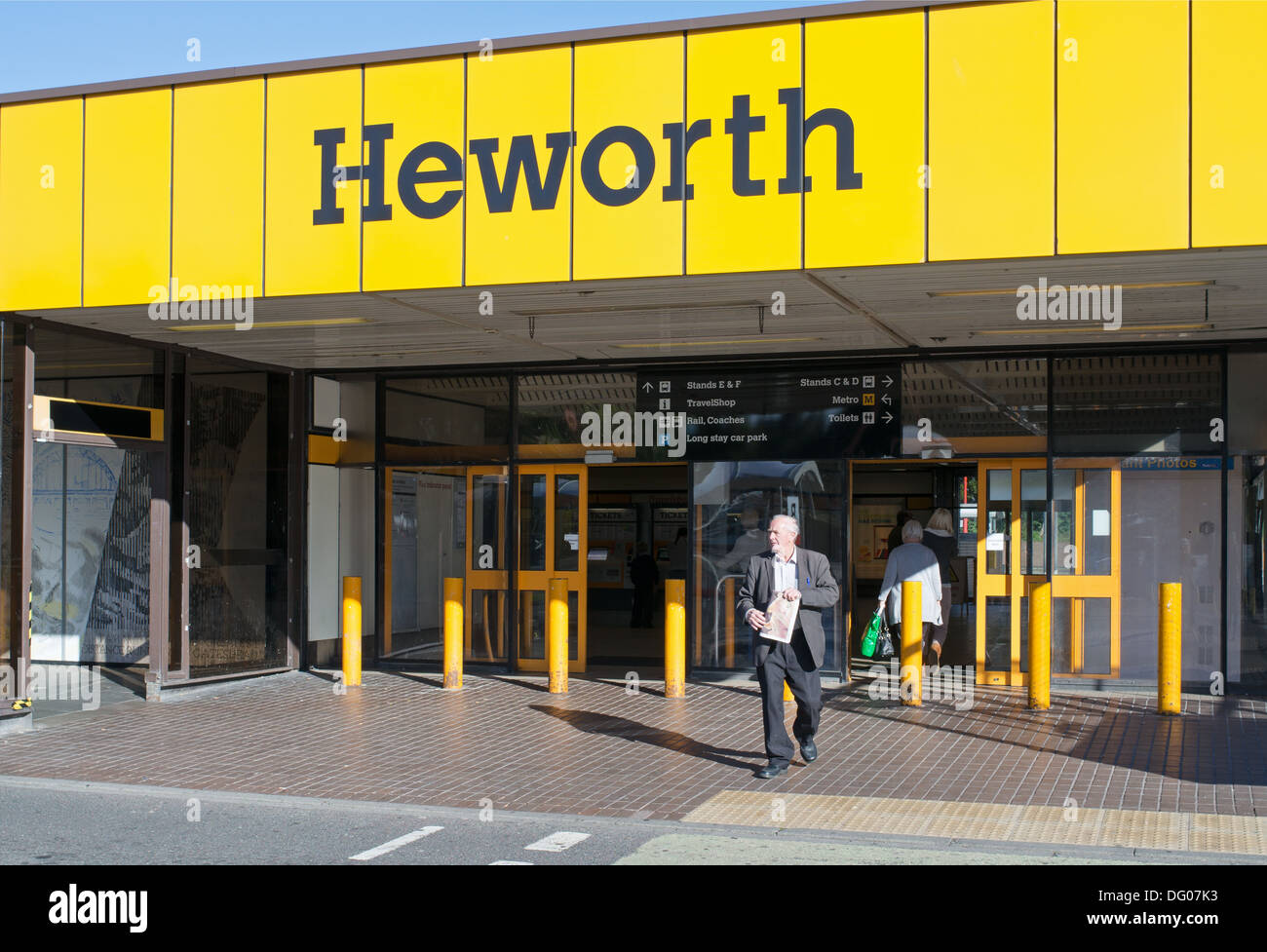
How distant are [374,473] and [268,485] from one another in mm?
1128

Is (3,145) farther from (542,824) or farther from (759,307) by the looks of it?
(542,824)

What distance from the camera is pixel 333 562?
13.7 meters

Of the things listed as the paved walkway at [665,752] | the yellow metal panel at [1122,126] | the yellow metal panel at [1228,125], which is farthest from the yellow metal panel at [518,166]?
the yellow metal panel at [1228,125]

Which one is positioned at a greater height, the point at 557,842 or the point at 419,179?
the point at 419,179

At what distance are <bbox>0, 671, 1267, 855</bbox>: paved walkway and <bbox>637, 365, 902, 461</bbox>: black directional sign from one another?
2.31 meters

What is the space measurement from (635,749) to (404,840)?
8.92ft

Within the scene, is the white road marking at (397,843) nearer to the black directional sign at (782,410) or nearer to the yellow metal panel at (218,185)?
the yellow metal panel at (218,185)

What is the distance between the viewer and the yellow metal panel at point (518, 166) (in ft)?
28.5

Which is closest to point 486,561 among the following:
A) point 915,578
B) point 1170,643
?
point 915,578

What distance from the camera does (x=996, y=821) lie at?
665 cm

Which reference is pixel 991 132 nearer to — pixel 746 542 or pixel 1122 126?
pixel 1122 126

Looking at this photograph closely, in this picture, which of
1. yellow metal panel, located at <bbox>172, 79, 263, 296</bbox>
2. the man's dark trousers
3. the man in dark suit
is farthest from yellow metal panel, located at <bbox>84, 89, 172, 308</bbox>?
the man's dark trousers

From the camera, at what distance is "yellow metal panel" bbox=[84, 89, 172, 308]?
955 centimetres
